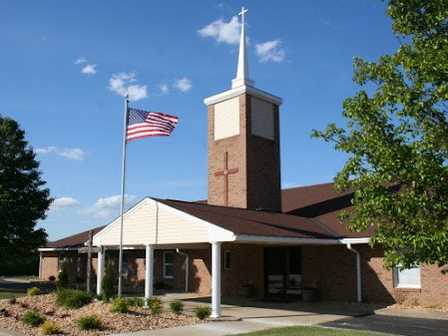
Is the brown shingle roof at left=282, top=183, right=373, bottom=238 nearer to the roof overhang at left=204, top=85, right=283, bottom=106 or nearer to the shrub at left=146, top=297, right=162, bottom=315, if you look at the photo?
the roof overhang at left=204, top=85, right=283, bottom=106

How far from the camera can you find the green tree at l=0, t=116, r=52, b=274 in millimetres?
27625

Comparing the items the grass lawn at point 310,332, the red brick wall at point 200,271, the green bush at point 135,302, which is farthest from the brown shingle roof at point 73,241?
the grass lawn at point 310,332

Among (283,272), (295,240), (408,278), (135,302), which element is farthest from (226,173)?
(135,302)

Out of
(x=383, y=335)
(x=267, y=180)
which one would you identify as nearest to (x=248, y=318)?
(x=383, y=335)

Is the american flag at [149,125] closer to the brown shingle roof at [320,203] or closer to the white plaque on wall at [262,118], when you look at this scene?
the brown shingle roof at [320,203]

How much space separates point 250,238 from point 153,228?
4.35m

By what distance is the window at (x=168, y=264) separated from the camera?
2859 cm

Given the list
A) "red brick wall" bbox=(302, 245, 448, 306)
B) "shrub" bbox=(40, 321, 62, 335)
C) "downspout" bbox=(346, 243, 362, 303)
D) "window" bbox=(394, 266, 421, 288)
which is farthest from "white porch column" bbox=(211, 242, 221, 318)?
"window" bbox=(394, 266, 421, 288)

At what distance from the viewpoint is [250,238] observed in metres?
16.7

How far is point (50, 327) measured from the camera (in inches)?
524

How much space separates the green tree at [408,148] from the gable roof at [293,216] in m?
6.93

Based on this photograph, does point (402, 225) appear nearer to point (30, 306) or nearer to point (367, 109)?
point (367, 109)

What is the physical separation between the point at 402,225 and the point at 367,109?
2272mm

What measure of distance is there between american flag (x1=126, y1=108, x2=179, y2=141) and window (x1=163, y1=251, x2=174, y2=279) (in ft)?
35.9
